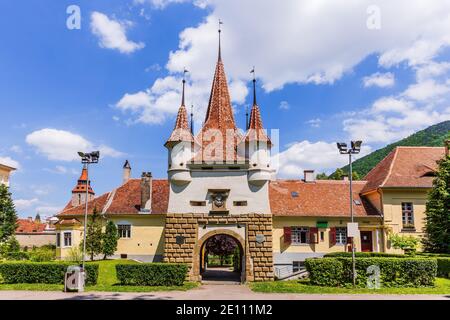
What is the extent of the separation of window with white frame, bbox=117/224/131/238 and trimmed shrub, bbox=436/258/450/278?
875 inches

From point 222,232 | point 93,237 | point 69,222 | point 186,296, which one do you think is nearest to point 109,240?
point 93,237

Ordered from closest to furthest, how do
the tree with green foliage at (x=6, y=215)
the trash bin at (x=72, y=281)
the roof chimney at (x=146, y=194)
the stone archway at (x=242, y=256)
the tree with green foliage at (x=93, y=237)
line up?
the trash bin at (x=72, y=281), the stone archway at (x=242, y=256), the tree with green foliage at (x=93, y=237), the roof chimney at (x=146, y=194), the tree with green foliage at (x=6, y=215)

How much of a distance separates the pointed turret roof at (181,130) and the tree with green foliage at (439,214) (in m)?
17.1

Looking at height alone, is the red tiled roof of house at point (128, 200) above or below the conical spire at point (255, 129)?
below

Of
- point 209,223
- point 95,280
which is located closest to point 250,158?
point 209,223

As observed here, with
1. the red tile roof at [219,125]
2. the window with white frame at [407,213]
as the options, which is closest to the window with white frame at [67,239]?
the red tile roof at [219,125]

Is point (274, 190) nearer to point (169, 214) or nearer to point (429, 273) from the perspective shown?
point (169, 214)

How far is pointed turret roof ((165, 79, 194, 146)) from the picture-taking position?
25.1m

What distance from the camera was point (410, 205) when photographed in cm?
2981

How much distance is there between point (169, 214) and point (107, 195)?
12397mm

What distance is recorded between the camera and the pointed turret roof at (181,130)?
25.1 metres

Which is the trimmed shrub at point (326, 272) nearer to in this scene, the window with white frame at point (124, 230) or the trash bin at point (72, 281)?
the trash bin at point (72, 281)

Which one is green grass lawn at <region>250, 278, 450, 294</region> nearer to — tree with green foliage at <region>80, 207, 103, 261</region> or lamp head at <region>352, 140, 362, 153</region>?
lamp head at <region>352, 140, 362, 153</region>

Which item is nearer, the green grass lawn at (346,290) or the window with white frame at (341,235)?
the green grass lawn at (346,290)
